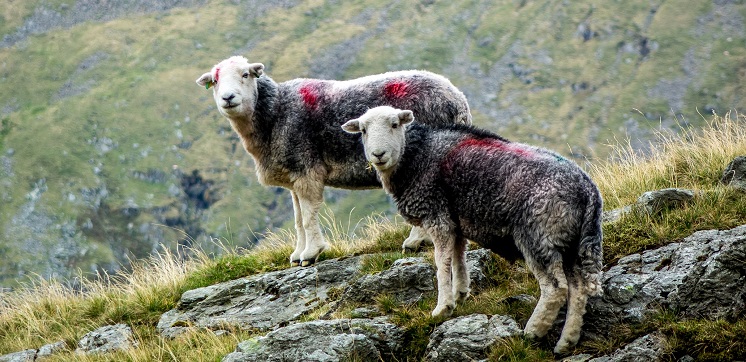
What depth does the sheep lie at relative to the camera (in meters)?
8.69

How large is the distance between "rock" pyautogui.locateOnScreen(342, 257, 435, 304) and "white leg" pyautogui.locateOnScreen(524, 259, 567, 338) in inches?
75.1

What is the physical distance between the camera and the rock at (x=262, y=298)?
11359mm

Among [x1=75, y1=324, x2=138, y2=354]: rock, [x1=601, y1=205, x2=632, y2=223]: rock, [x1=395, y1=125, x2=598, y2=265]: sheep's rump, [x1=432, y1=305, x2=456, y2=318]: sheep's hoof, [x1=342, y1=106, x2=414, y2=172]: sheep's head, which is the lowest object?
[x1=75, y1=324, x2=138, y2=354]: rock

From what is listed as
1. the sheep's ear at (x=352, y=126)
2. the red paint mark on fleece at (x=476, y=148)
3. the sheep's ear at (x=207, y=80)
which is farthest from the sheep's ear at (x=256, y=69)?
the red paint mark on fleece at (x=476, y=148)

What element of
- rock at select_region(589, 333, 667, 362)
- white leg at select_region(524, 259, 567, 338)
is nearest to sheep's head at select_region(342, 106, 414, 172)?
white leg at select_region(524, 259, 567, 338)

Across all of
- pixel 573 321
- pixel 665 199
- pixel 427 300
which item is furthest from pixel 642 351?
pixel 665 199

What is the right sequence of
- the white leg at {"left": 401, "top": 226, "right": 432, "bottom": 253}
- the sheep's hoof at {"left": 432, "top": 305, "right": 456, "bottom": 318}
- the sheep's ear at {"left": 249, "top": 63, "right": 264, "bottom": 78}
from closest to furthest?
the sheep's hoof at {"left": 432, "top": 305, "right": 456, "bottom": 318} → the white leg at {"left": 401, "top": 226, "right": 432, "bottom": 253} → the sheep's ear at {"left": 249, "top": 63, "right": 264, "bottom": 78}

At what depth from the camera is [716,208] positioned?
33.5ft

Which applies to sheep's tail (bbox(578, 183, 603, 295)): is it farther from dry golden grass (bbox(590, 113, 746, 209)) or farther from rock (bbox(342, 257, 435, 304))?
dry golden grass (bbox(590, 113, 746, 209))

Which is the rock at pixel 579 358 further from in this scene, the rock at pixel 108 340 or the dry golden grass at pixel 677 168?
the rock at pixel 108 340

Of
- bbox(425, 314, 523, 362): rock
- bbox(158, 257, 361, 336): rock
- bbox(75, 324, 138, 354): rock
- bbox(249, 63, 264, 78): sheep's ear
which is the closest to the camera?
bbox(425, 314, 523, 362): rock

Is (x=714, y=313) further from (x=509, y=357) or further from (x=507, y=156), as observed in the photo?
(x=507, y=156)

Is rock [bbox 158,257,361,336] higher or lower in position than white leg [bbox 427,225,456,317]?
lower

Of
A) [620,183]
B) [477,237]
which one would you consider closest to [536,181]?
[477,237]
